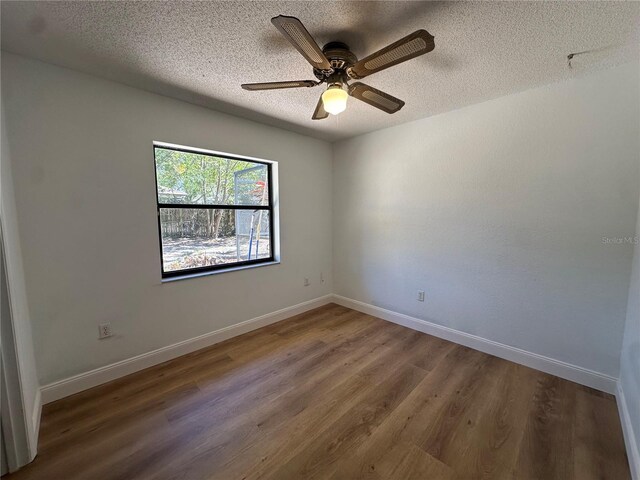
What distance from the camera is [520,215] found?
225cm

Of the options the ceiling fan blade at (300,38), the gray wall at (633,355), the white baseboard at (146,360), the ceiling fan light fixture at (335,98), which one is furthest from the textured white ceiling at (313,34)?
the white baseboard at (146,360)

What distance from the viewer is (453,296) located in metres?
2.69

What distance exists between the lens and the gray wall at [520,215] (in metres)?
1.88

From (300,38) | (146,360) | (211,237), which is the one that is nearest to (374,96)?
(300,38)

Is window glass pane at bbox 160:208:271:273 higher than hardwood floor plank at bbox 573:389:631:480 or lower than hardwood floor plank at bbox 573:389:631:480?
higher

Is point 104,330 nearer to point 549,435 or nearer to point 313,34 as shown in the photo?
point 313,34

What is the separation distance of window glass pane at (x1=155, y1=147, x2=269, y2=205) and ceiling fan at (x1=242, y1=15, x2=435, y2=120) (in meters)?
1.25

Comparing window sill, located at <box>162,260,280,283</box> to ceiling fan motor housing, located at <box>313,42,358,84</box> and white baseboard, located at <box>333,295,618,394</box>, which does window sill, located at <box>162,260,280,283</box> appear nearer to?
white baseboard, located at <box>333,295,618,394</box>

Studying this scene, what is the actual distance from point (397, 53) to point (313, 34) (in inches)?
21.7

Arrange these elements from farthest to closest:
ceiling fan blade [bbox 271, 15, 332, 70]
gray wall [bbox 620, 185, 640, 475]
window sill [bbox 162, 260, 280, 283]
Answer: window sill [bbox 162, 260, 280, 283], gray wall [bbox 620, 185, 640, 475], ceiling fan blade [bbox 271, 15, 332, 70]

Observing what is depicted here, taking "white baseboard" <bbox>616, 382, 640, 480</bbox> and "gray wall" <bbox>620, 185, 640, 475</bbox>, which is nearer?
"white baseboard" <bbox>616, 382, 640, 480</bbox>

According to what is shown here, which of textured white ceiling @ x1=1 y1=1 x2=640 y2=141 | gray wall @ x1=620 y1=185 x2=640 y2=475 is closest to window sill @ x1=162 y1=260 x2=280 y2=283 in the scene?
textured white ceiling @ x1=1 y1=1 x2=640 y2=141

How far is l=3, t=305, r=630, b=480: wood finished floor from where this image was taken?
1.38 meters

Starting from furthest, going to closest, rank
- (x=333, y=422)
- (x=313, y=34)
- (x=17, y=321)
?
(x=333, y=422), (x=313, y=34), (x=17, y=321)
